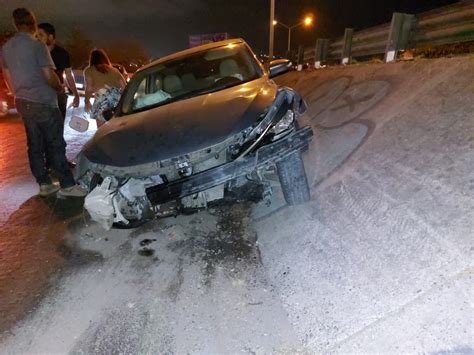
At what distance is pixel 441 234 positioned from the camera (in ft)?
6.66

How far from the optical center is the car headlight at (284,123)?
2.70 m

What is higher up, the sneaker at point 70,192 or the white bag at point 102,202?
the white bag at point 102,202

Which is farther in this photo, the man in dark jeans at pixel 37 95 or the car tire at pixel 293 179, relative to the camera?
the man in dark jeans at pixel 37 95

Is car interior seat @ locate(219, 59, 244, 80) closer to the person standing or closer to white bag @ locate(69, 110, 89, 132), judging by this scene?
white bag @ locate(69, 110, 89, 132)

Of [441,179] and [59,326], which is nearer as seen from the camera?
[59,326]

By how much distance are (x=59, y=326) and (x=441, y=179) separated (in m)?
2.77

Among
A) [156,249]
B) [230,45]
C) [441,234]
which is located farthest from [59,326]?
[230,45]

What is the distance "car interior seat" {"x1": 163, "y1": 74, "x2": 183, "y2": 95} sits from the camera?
3.82m

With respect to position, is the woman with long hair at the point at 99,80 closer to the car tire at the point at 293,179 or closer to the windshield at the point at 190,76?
the windshield at the point at 190,76

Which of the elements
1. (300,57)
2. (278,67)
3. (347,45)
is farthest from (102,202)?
(300,57)

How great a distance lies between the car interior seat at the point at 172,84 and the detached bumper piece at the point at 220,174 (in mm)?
1561

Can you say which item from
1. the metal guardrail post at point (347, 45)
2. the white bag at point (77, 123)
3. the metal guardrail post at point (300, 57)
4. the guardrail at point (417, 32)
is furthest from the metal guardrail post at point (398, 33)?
the metal guardrail post at point (300, 57)

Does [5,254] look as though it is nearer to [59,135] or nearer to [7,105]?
[59,135]

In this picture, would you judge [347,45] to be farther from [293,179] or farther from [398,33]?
[293,179]
